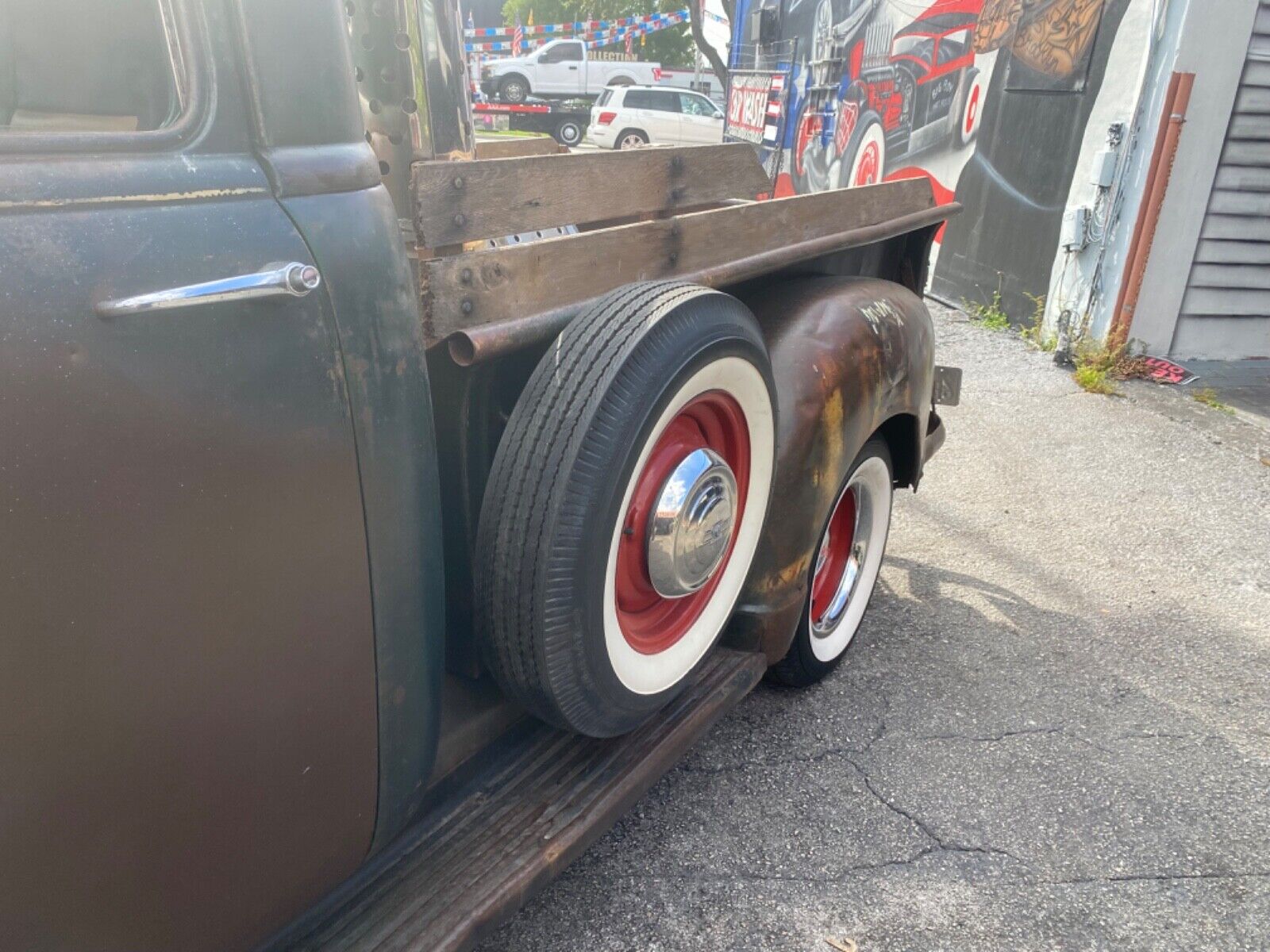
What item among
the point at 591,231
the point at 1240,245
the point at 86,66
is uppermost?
the point at 86,66

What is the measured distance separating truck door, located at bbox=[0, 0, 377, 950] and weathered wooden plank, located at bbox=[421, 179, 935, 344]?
311mm

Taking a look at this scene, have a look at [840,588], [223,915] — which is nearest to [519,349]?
[223,915]

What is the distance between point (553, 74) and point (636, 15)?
33.4ft

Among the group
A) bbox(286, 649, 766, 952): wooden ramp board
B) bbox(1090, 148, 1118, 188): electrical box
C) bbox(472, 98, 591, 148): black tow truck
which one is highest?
bbox(1090, 148, 1118, 188): electrical box

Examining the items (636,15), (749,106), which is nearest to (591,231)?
(749,106)

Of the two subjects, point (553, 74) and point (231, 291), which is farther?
point (553, 74)

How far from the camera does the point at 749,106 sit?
13352 mm

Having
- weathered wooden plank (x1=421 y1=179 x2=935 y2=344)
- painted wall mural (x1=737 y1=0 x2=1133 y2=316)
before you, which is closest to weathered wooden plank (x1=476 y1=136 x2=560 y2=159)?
weathered wooden plank (x1=421 y1=179 x2=935 y2=344)

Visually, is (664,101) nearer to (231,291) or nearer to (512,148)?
(512,148)

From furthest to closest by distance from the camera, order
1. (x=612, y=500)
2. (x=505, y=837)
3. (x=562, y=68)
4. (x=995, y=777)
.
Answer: (x=562, y=68) < (x=995, y=777) < (x=505, y=837) < (x=612, y=500)

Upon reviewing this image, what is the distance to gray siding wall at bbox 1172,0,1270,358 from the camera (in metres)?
5.68

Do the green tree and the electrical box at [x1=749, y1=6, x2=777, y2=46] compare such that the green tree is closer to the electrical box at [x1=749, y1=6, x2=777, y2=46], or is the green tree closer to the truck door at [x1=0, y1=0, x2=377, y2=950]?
the electrical box at [x1=749, y1=6, x2=777, y2=46]

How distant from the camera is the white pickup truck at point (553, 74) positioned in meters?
26.8

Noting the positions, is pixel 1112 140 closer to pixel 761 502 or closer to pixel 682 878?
pixel 761 502
